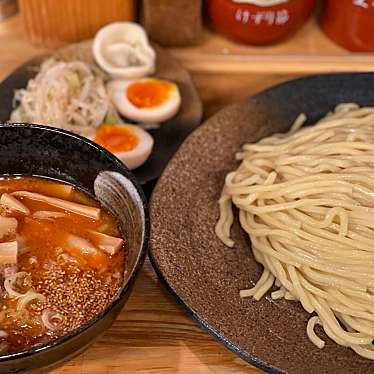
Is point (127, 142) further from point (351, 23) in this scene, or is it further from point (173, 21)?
point (351, 23)

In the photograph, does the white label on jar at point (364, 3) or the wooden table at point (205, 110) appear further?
the white label on jar at point (364, 3)

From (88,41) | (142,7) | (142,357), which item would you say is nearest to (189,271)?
(142,357)

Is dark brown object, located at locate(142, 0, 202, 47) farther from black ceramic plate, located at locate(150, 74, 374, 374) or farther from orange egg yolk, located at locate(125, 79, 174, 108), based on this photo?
black ceramic plate, located at locate(150, 74, 374, 374)

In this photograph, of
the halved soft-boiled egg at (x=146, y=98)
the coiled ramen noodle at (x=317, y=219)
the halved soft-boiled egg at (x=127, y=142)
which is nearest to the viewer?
the coiled ramen noodle at (x=317, y=219)

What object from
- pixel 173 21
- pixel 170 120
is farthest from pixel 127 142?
pixel 173 21

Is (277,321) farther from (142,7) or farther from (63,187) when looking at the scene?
(142,7)

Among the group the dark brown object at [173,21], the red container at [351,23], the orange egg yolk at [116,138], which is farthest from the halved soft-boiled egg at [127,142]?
the red container at [351,23]

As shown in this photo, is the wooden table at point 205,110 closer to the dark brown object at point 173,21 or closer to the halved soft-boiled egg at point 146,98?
the dark brown object at point 173,21
